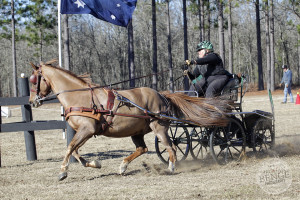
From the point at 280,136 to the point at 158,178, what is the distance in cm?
634

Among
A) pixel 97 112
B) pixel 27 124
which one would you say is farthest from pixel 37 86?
pixel 27 124

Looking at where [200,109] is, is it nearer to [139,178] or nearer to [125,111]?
[125,111]

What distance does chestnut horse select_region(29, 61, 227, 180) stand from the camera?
7270 millimetres

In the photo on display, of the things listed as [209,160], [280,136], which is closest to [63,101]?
[209,160]

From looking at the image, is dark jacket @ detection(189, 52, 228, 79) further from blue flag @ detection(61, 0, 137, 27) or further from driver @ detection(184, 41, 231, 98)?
blue flag @ detection(61, 0, 137, 27)

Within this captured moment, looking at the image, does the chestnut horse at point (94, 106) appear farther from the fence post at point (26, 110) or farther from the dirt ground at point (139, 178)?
the fence post at point (26, 110)

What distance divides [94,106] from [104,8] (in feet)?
14.9

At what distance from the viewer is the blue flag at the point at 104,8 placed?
10.7m

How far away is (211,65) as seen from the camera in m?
8.84

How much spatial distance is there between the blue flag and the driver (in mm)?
3240

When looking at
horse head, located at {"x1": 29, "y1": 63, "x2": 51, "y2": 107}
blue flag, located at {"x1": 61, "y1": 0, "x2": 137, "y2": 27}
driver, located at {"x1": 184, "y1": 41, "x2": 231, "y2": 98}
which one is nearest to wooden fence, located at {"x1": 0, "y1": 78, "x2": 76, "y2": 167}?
horse head, located at {"x1": 29, "y1": 63, "x2": 51, "y2": 107}

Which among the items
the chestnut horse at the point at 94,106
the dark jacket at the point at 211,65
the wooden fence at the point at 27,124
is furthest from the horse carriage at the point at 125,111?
the wooden fence at the point at 27,124

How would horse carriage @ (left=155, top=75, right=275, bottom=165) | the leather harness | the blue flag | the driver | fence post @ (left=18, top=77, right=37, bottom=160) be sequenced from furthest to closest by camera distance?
the blue flag < fence post @ (left=18, top=77, right=37, bottom=160) < horse carriage @ (left=155, top=75, right=275, bottom=165) < the driver < the leather harness

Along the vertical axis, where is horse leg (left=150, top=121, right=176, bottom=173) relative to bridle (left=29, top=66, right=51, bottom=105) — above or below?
below
